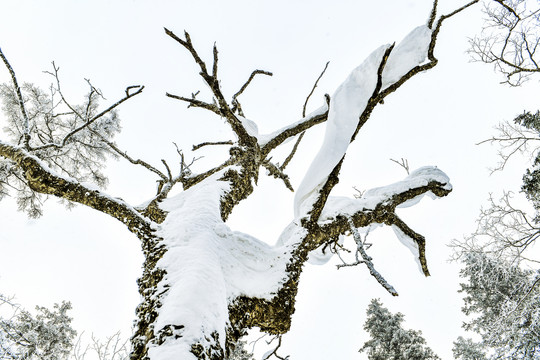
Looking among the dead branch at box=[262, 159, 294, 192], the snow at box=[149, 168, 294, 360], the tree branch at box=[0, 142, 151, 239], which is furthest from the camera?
the dead branch at box=[262, 159, 294, 192]

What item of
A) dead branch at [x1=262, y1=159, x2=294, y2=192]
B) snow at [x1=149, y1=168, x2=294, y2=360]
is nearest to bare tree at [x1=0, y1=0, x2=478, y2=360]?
snow at [x1=149, y1=168, x2=294, y2=360]

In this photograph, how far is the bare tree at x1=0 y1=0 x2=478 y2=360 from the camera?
4.99 ft

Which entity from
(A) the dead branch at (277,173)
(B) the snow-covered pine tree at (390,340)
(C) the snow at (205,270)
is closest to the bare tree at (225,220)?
(C) the snow at (205,270)

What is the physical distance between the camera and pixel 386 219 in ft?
11.0

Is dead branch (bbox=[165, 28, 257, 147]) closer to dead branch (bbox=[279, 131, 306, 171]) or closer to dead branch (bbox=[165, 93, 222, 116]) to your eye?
dead branch (bbox=[165, 93, 222, 116])

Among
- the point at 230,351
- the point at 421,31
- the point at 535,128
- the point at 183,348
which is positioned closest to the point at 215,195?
the point at 230,351

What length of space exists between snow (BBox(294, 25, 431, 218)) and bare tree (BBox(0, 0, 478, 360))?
0.01 m

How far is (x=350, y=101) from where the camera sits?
2.82 m

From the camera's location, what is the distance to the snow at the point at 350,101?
270cm

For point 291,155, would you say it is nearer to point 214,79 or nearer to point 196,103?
point 196,103

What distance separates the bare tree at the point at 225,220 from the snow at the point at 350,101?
10mm

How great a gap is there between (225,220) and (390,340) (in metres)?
12.1

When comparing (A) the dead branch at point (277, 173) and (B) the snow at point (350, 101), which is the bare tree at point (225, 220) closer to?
(B) the snow at point (350, 101)

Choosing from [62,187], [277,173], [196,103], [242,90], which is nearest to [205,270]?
[62,187]
